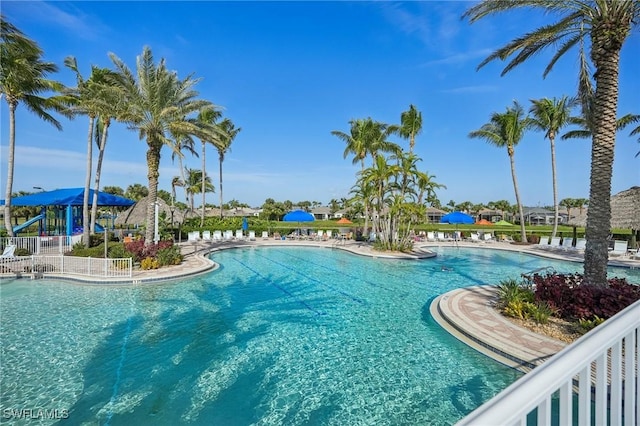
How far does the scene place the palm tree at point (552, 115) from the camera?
2403cm

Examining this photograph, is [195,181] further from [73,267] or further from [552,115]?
[552,115]

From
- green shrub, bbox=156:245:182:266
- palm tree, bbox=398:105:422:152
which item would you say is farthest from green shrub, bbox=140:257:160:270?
palm tree, bbox=398:105:422:152

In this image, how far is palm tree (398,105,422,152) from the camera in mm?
27984

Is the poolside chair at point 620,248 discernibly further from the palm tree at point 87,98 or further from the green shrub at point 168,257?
the palm tree at point 87,98

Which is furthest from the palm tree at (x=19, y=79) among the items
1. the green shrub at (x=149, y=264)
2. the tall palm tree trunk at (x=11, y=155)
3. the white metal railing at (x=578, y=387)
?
the white metal railing at (x=578, y=387)

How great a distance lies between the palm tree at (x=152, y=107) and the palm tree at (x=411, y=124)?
18.6m

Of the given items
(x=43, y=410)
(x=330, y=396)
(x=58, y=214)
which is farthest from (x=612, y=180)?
(x=58, y=214)

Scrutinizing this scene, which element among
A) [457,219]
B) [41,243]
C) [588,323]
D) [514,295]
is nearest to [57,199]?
[41,243]

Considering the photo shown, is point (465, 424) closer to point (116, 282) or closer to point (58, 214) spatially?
point (116, 282)

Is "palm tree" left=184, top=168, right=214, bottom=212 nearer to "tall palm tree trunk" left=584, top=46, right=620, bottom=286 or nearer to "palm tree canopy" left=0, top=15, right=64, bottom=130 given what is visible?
"palm tree canopy" left=0, top=15, right=64, bottom=130

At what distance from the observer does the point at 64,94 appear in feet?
60.9

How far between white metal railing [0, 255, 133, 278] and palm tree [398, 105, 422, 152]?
23.8 metres

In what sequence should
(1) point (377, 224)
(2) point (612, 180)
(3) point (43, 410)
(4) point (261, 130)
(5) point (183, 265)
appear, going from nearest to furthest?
(3) point (43, 410) → (2) point (612, 180) → (5) point (183, 265) → (1) point (377, 224) → (4) point (261, 130)

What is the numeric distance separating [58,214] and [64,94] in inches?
497
